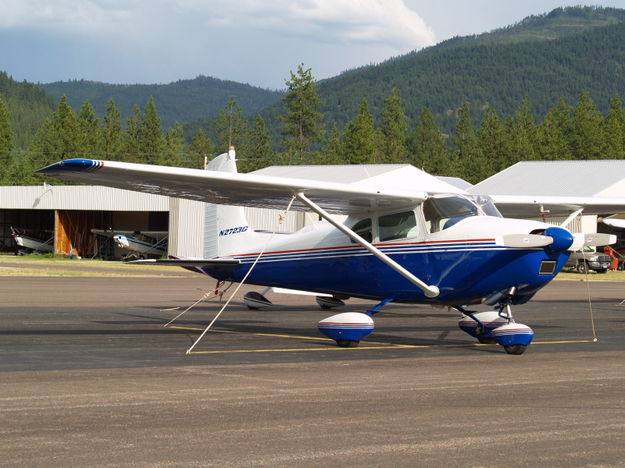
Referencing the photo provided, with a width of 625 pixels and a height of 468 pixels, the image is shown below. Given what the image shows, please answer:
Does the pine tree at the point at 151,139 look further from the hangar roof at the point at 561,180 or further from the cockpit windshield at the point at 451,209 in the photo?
the cockpit windshield at the point at 451,209

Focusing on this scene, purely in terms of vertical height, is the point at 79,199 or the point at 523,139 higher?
the point at 523,139

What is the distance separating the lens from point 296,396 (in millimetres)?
7836

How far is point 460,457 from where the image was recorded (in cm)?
561

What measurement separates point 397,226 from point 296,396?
5108 millimetres

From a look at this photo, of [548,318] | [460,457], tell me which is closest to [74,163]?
[460,457]

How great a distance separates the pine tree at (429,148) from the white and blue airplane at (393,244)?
84.6m

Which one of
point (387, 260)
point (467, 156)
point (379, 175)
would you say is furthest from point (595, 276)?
point (467, 156)

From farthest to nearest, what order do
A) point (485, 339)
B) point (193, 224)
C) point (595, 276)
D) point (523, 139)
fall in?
point (523, 139) → point (193, 224) → point (595, 276) → point (485, 339)

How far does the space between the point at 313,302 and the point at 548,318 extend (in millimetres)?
6204

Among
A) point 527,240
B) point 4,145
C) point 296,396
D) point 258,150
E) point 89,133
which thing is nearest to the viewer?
point 296,396

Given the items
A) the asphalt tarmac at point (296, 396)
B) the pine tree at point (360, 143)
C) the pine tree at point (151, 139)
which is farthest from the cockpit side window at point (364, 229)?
the pine tree at point (151, 139)

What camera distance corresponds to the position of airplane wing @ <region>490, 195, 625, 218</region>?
563 inches

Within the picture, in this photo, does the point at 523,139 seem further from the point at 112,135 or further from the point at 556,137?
the point at 112,135

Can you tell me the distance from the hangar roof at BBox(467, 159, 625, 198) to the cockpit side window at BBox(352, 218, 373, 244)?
1350 inches
